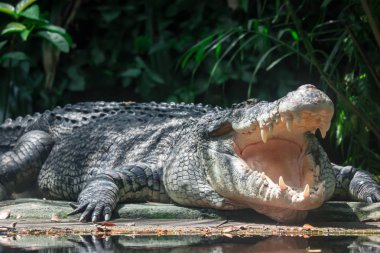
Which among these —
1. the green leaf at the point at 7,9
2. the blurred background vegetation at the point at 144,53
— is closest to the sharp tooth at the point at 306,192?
the blurred background vegetation at the point at 144,53

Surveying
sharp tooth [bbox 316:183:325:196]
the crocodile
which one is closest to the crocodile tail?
the crocodile

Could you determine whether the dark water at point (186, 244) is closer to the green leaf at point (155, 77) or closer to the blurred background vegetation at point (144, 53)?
the blurred background vegetation at point (144, 53)

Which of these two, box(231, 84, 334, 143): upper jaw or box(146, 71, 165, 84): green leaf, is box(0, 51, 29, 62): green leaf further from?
box(231, 84, 334, 143): upper jaw

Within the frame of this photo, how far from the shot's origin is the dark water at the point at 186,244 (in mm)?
3358

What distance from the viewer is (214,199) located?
4.74 meters

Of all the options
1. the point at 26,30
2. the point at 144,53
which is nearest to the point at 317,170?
the point at 26,30

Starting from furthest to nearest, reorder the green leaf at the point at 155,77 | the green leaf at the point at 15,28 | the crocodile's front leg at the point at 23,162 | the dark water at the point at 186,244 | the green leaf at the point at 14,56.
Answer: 1. the green leaf at the point at 155,77
2. the green leaf at the point at 14,56
3. the green leaf at the point at 15,28
4. the crocodile's front leg at the point at 23,162
5. the dark water at the point at 186,244

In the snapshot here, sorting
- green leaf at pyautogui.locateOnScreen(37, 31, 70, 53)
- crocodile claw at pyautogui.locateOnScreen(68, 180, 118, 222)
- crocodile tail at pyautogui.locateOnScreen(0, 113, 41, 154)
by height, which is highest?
green leaf at pyautogui.locateOnScreen(37, 31, 70, 53)

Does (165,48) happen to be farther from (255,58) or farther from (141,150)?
(141,150)

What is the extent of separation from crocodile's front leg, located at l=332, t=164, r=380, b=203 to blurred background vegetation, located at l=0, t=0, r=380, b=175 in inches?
99.5

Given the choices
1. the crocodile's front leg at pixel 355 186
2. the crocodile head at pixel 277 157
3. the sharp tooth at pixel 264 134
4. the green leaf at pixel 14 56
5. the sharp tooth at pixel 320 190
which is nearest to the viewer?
the crocodile head at pixel 277 157

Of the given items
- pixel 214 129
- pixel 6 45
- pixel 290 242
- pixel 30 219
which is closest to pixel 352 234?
pixel 290 242

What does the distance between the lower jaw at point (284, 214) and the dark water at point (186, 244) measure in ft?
1.68

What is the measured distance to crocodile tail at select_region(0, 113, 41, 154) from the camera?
6.84 metres
